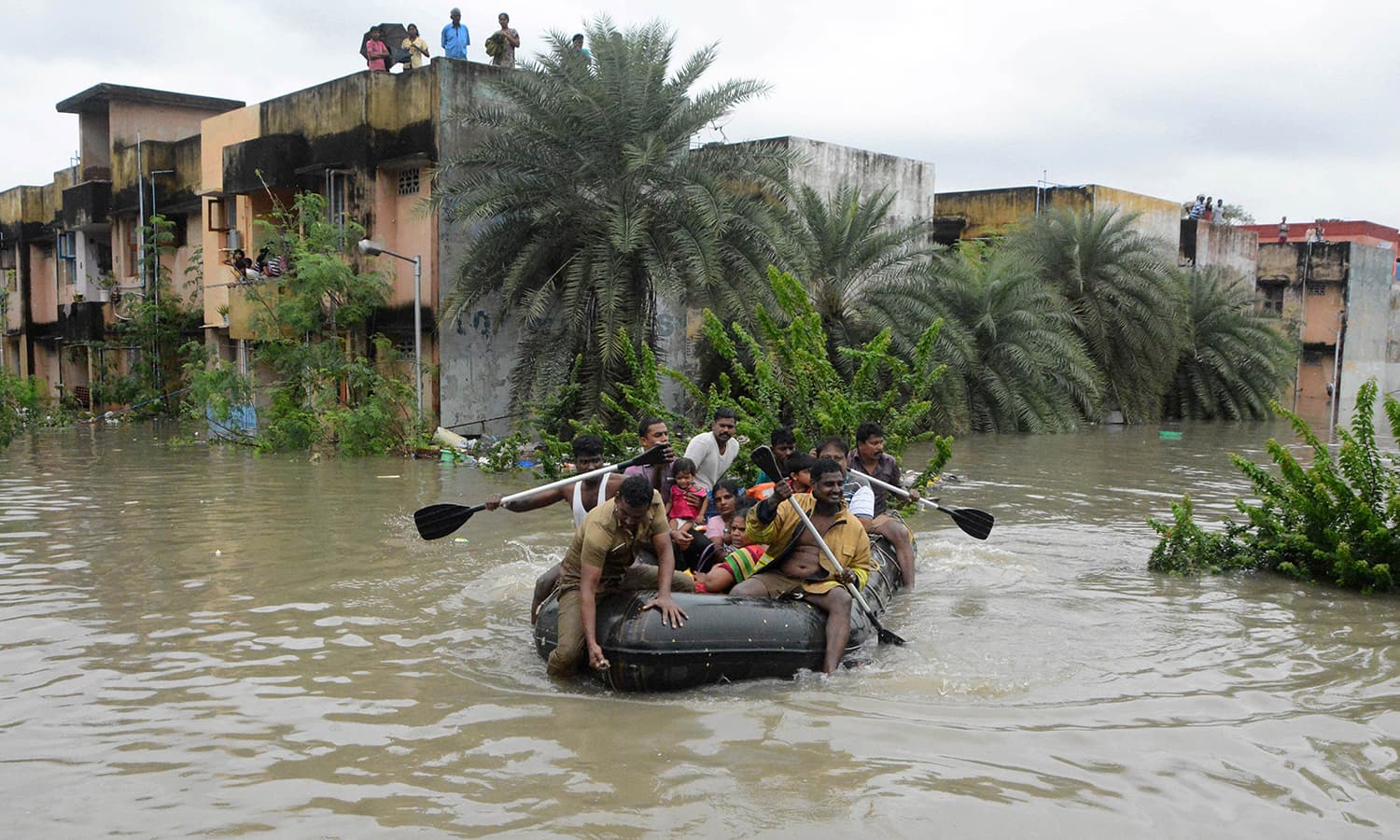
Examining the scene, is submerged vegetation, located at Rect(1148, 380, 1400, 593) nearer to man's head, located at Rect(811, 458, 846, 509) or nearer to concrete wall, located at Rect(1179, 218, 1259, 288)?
man's head, located at Rect(811, 458, 846, 509)

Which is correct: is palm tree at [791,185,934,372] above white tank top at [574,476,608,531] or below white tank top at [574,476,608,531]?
above

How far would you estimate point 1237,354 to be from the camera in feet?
100

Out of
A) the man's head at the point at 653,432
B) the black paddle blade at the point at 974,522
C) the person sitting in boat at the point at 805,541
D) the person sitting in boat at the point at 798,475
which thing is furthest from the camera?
the black paddle blade at the point at 974,522

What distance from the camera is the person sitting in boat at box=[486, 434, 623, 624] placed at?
7.62 m

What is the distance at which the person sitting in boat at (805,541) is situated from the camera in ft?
24.2

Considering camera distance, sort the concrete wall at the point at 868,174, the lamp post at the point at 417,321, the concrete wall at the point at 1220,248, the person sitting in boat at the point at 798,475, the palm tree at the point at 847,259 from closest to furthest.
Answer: the person sitting in boat at the point at 798,475 < the lamp post at the point at 417,321 < the palm tree at the point at 847,259 < the concrete wall at the point at 868,174 < the concrete wall at the point at 1220,248

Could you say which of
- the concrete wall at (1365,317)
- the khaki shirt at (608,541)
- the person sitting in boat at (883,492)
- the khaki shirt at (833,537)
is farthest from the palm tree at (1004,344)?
the concrete wall at (1365,317)

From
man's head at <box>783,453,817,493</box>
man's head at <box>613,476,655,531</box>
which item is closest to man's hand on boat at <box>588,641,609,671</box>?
man's head at <box>613,476,655,531</box>

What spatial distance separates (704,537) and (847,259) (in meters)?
13.9

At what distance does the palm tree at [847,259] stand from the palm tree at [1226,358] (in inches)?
463

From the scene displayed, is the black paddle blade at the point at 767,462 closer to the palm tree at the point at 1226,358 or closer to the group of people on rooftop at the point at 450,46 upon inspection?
the group of people on rooftop at the point at 450,46

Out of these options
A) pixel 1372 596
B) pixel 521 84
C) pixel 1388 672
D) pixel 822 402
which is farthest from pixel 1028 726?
pixel 521 84

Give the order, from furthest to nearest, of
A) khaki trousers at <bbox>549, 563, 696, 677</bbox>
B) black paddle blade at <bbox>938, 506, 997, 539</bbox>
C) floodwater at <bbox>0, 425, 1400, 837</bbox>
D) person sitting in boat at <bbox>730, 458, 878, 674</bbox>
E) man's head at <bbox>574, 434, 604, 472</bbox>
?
black paddle blade at <bbox>938, 506, 997, 539</bbox>, man's head at <bbox>574, 434, 604, 472</bbox>, person sitting in boat at <bbox>730, 458, 878, 674</bbox>, khaki trousers at <bbox>549, 563, 696, 677</bbox>, floodwater at <bbox>0, 425, 1400, 837</bbox>

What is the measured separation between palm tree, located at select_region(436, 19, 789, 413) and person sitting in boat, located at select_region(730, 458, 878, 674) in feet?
33.2
